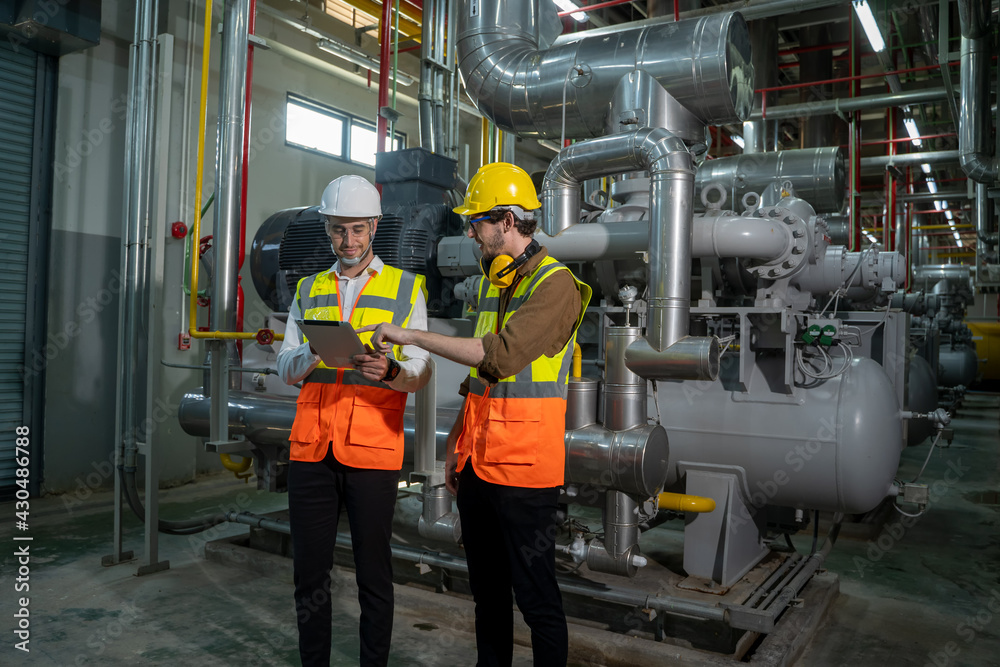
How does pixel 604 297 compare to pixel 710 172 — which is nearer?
pixel 604 297

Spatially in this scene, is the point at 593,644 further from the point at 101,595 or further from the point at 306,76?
the point at 306,76

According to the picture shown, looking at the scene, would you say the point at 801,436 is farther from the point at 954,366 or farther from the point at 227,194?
the point at 954,366

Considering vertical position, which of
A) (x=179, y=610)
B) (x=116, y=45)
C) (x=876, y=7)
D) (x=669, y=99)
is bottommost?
(x=179, y=610)

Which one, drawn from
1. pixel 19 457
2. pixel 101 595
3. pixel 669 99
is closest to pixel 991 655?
pixel 669 99

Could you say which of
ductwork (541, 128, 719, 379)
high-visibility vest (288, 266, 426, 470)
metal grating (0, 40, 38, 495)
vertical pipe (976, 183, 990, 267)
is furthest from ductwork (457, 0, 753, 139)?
vertical pipe (976, 183, 990, 267)

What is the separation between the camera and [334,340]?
69.9 inches

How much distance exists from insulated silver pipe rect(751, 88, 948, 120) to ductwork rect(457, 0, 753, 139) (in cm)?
420

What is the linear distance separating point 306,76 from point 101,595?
5.22 meters

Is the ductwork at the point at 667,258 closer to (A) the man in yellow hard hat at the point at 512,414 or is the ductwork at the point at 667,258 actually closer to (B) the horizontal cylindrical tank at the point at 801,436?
(B) the horizontal cylindrical tank at the point at 801,436

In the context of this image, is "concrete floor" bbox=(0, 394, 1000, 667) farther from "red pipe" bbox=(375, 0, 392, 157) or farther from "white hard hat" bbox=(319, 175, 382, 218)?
"red pipe" bbox=(375, 0, 392, 157)

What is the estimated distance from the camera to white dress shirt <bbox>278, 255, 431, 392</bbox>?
1997 millimetres

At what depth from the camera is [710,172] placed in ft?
19.2

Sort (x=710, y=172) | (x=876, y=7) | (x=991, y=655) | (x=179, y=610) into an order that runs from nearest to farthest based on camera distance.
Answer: (x=991, y=655) → (x=179, y=610) → (x=710, y=172) → (x=876, y=7)

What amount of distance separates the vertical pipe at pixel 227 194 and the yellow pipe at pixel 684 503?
197 centimetres
